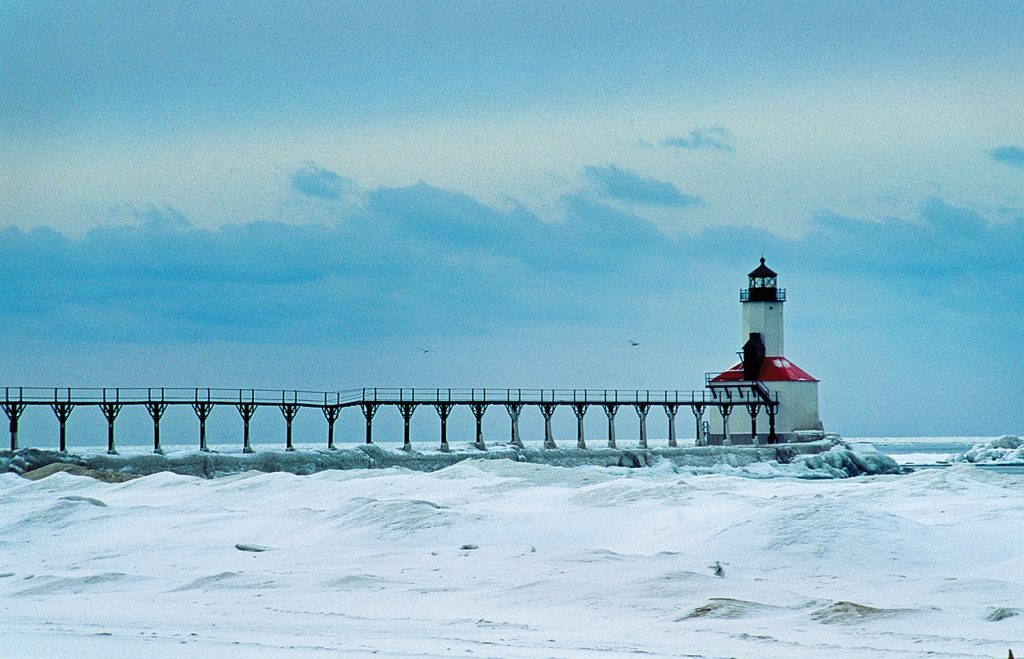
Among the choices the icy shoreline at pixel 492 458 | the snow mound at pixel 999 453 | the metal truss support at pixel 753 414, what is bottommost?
the snow mound at pixel 999 453

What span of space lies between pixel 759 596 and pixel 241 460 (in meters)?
32.5

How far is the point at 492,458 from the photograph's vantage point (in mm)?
48094

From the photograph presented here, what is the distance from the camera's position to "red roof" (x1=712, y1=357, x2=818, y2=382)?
61.3 m

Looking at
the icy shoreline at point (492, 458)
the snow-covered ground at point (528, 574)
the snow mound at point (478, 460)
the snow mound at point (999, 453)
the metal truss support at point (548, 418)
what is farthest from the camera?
the snow mound at point (999, 453)

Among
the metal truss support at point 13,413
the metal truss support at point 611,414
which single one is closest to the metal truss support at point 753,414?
the metal truss support at point 611,414

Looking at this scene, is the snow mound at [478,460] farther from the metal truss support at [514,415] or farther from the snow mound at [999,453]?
the snow mound at [999,453]

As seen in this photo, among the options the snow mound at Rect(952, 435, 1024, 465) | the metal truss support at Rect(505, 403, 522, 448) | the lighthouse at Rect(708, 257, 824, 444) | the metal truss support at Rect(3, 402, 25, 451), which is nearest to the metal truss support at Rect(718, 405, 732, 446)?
the lighthouse at Rect(708, 257, 824, 444)

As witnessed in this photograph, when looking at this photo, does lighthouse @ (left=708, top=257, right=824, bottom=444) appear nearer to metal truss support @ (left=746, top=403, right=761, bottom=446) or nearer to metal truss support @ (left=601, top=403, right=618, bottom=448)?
metal truss support @ (left=746, top=403, right=761, bottom=446)

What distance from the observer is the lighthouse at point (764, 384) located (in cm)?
6109

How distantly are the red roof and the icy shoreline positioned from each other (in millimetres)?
3319

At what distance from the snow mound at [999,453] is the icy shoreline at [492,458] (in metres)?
11.5

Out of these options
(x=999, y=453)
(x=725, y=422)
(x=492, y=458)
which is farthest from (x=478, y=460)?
(x=999, y=453)

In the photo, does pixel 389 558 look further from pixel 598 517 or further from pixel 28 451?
pixel 28 451

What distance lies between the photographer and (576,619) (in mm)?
13938
